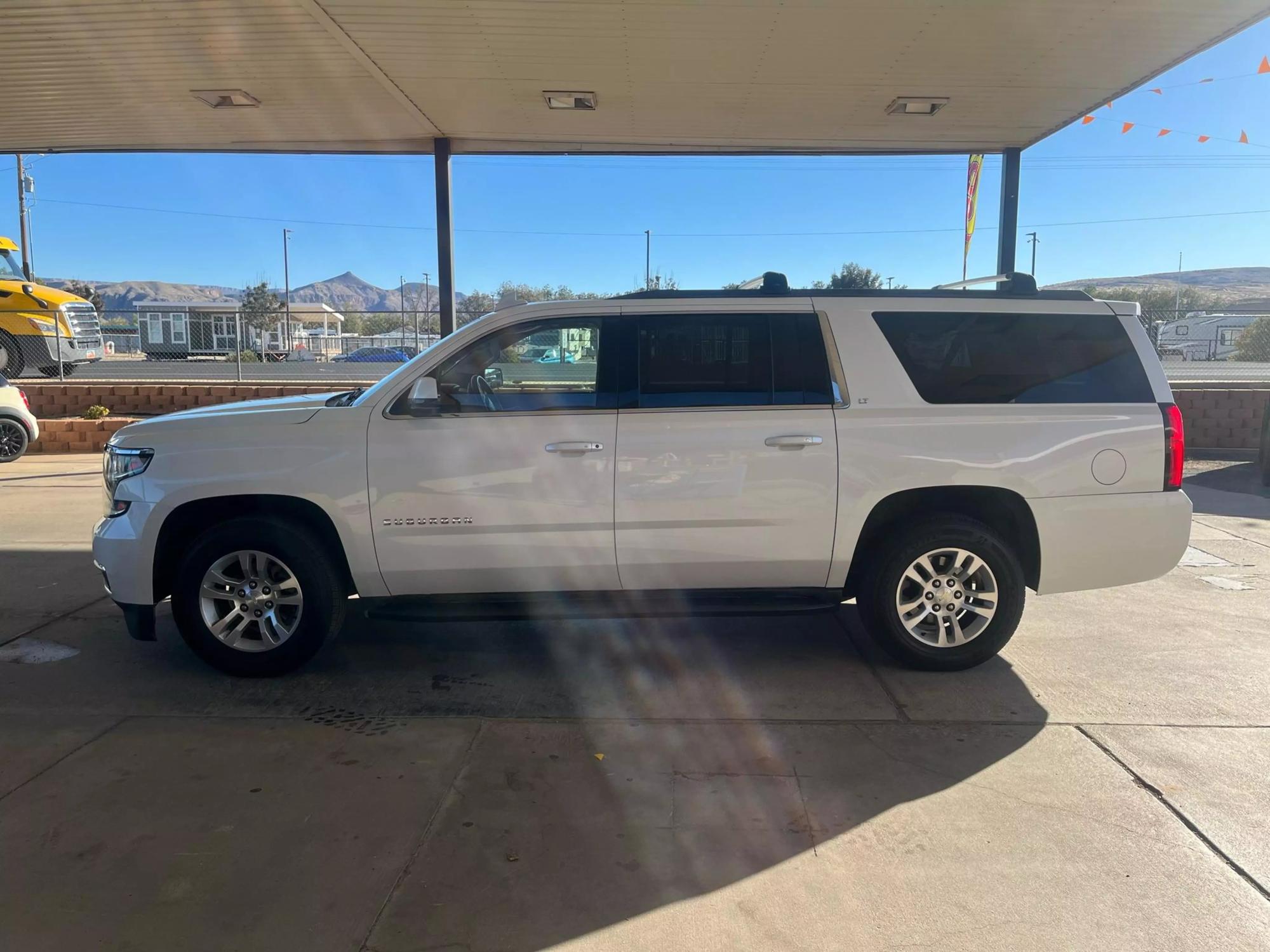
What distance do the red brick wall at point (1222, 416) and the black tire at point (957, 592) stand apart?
31.7ft

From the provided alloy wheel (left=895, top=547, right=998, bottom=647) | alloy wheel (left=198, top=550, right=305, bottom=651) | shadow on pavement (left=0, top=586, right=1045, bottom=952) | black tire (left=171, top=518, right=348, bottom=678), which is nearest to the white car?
shadow on pavement (left=0, top=586, right=1045, bottom=952)

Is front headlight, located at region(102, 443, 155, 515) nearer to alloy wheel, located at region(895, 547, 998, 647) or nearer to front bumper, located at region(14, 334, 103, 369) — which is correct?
alloy wheel, located at region(895, 547, 998, 647)

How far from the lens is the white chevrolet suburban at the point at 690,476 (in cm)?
449

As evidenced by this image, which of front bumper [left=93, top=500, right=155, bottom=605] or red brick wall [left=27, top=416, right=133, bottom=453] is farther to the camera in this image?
red brick wall [left=27, top=416, right=133, bottom=453]

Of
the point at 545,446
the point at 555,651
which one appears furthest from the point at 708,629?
the point at 545,446

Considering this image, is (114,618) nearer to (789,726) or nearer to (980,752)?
(789,726)

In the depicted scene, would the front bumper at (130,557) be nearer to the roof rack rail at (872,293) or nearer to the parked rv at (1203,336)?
the roof rack rail at (872,293)

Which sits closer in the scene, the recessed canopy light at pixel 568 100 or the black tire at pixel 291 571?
the black tire at pixel 291 571

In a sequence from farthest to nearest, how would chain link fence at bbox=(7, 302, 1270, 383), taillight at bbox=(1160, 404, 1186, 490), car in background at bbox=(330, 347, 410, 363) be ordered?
car in background at bbox=(330, 347, 410, 363), chain link fence at bbox=(7, 302, 1270, 383), taillight at bbox=(1160, 404, 1186, 490)

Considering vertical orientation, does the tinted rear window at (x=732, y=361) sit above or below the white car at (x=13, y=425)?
above

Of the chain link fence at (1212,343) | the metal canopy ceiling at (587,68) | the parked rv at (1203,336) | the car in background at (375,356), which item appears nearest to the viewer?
the metal canopy ceiling at (587,68)

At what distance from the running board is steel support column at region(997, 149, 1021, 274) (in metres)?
7.45

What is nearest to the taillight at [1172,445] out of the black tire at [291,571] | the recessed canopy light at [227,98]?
the black tire at [291,571]

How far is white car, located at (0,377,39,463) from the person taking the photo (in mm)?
12469
